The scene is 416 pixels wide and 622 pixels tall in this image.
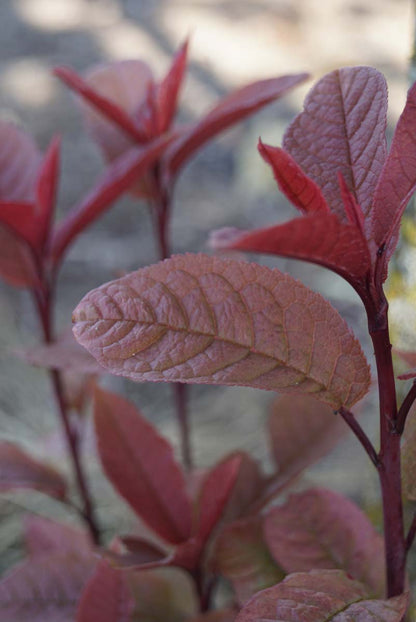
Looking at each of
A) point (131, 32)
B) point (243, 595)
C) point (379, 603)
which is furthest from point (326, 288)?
point (131, 32)

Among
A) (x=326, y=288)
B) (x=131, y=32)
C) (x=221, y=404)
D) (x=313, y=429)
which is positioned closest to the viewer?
(x=313, y=429)

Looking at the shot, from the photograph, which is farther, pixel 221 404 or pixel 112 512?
pixel 221 404

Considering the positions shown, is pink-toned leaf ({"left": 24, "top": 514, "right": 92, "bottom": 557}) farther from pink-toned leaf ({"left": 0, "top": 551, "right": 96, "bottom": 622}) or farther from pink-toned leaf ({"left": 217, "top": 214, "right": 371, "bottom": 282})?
pink-toned leaf ({"left": 217, "top": 214, "right": 371, "bottom": 282})

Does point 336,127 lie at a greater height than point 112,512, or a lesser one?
greater

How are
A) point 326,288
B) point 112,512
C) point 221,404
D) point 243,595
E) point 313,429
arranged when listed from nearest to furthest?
point 243,595
point 313,429
point 112,512
point 221,404
point 326,288

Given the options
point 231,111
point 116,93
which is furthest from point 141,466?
point 116,93

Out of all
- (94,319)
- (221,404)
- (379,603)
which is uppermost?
(94,319)

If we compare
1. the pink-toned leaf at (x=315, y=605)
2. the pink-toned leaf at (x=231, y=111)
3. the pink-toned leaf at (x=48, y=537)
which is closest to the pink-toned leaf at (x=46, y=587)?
the pink-toned leaf at (x=48, y=537)

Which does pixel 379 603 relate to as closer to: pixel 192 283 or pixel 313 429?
pixel 192 283
